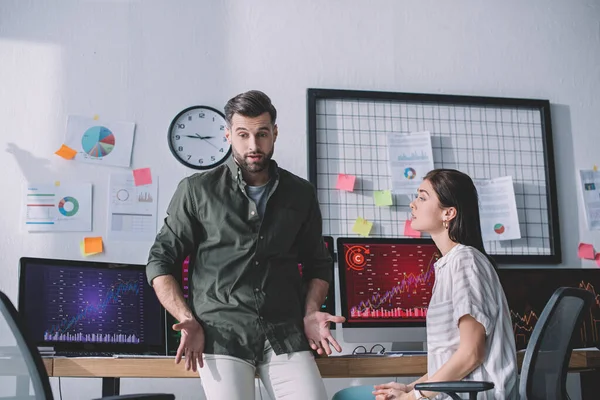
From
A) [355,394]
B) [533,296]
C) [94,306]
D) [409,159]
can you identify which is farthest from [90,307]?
[533,296]

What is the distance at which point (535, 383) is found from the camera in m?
1.79

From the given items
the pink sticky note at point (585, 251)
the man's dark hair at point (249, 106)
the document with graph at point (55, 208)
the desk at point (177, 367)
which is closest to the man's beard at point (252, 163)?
the man's dark hair at point (249, 106)

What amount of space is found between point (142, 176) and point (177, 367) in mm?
996

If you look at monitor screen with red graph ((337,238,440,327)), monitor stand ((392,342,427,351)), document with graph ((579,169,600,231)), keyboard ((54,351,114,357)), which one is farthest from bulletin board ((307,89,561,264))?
keyboard ((54,351,114,357))

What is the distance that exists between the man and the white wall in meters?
0.93

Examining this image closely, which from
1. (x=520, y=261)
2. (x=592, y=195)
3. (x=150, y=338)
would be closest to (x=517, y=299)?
(x=520, y=261)

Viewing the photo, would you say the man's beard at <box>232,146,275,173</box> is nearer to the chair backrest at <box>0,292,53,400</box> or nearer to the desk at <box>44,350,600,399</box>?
the desk at <box>44,350,600,399</box>

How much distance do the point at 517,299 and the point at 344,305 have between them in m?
0.65

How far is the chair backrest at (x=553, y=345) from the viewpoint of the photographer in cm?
176

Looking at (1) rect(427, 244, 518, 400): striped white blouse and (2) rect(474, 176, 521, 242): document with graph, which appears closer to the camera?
(1) rect(427, 244, 518, 400): striped white blouse

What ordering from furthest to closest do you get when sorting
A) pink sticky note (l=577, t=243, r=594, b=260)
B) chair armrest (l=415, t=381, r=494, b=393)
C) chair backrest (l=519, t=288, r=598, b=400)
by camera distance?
pink sticky note (l=577, t=243, r=594, b=260)
chair backrest (l=519, t=288, r=598, b=400)
chair armrest (l=415, t=381, r=494, b=393)

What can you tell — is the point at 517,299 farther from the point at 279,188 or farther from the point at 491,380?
the point at 279,188

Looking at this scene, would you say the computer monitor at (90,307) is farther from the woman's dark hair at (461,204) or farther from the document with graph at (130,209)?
the woman's dark hair at (461,204)

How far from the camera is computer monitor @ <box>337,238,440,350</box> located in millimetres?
2557
